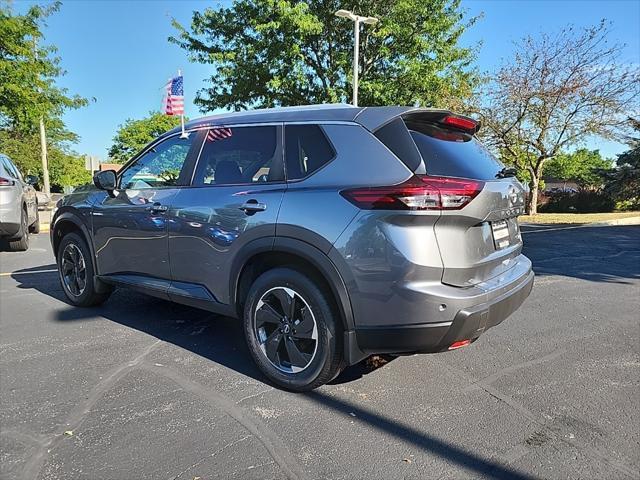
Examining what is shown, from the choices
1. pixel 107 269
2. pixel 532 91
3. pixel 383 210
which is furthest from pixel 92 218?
pixel 532 91

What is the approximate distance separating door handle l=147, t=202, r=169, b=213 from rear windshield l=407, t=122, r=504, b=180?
81.1 inches

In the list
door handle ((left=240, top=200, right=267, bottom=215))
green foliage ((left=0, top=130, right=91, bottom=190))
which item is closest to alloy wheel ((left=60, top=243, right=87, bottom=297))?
door handle ((left=240, top=200, right=267, bottom=215))

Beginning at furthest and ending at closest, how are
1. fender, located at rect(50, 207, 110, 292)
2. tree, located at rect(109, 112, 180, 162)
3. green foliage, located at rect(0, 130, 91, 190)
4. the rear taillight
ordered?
tree, located at rect(109, 112, 180, 162), green foliage, located at rect(0, 130, 91, 190), fender, located at rect(50, 207, 110, 292), the rear taillight

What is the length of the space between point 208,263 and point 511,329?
282 cm

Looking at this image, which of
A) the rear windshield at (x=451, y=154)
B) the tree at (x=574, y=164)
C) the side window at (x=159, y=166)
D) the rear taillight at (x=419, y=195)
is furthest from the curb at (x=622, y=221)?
the tree at (x=574, y=164)

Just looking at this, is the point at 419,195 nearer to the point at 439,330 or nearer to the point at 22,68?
the point at 439,330

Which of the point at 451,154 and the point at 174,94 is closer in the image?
the point at 451,154

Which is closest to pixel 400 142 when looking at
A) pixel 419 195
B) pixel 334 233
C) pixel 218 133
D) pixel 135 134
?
pixel 419 195

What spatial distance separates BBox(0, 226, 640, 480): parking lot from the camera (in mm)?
2406

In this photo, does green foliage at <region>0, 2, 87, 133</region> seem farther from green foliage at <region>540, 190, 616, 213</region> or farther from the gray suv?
green foliage at <region>540, 190, 616, 213</region>

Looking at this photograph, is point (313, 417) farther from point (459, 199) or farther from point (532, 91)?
point (532, 91)

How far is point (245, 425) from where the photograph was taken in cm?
277

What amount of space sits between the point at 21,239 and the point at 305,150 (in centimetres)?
780

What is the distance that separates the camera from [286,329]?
319 cm
